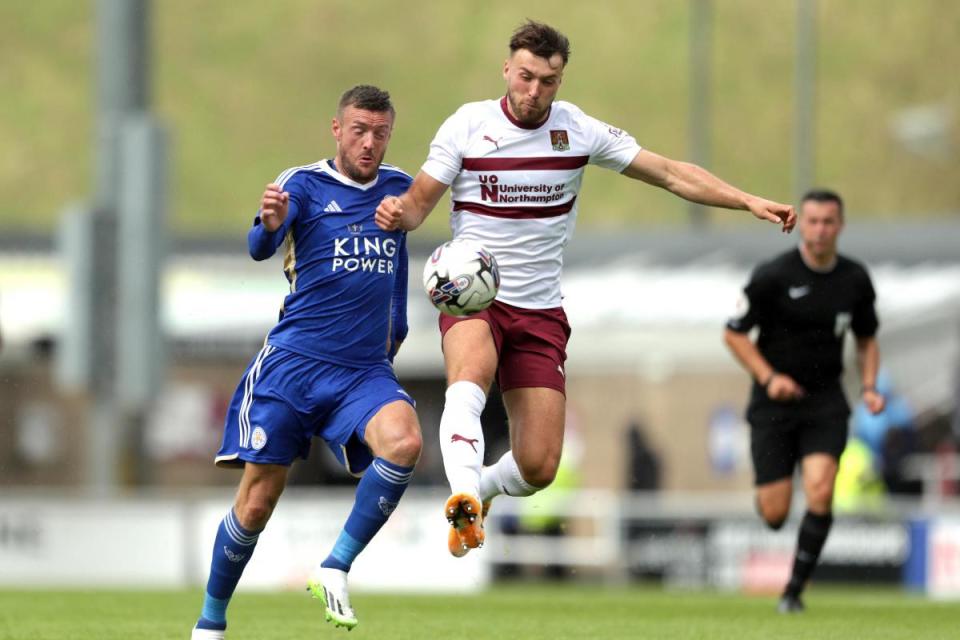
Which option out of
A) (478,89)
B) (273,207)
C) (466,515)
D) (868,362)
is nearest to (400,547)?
(868,362)

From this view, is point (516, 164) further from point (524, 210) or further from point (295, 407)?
point (295, 407)

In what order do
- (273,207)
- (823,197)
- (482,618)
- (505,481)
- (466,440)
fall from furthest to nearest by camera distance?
(823,197), (482,618), (505,481), (466,440), (273,207)

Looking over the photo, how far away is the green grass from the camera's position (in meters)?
11.0

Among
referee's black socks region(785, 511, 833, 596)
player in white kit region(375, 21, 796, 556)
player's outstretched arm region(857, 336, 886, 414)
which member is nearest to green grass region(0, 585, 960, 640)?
referee's black socks region(785, 511, 833, 596)

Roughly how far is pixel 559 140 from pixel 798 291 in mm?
3126

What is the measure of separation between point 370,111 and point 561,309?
5.88 ft

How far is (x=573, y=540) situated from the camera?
73.9ft

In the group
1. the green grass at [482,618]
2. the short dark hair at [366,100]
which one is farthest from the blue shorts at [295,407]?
the green grass at [482,618]

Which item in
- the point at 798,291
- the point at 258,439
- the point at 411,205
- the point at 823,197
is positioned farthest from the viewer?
the point at 798,291

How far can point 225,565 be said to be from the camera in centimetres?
966

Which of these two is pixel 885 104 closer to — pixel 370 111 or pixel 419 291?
pixel 419 291

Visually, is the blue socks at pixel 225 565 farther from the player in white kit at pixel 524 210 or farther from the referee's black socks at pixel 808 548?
the referee's black socks at pixel 808 548

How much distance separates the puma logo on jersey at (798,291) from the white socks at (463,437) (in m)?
3.36

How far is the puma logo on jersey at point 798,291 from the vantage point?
13109 mm
